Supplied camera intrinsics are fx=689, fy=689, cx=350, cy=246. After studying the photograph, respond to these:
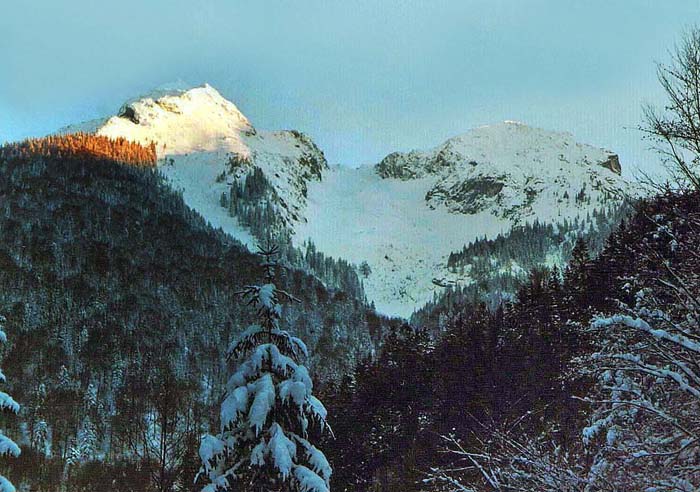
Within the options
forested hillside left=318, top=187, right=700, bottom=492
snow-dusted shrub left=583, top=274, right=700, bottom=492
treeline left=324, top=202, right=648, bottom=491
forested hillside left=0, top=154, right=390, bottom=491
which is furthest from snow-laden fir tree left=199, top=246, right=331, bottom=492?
forested hillside left=0, top=154, right=390, bottom=491

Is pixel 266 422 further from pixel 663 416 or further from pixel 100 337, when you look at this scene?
pixel 100 337

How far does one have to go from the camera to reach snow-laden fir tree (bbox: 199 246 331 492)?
12.5 meters

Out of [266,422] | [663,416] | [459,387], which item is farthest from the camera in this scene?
[459,387]

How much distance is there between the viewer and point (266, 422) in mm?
13039

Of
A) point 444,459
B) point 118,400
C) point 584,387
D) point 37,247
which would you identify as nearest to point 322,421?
point 584,387

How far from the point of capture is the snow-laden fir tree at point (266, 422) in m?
12.5

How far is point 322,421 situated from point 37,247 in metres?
184

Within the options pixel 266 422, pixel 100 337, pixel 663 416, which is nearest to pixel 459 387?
pixel 266 422

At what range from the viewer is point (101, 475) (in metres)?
98.7

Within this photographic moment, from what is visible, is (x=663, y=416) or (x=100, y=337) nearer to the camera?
(x=663, y=416)

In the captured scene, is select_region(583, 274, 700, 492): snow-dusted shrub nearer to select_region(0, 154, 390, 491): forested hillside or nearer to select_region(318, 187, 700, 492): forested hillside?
select_region(318, 187, 700, 492): forested hillside

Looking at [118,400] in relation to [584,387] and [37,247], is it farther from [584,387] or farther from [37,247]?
[584,387]

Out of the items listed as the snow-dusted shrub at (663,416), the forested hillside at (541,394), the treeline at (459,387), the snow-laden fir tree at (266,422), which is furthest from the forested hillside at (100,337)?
the snow-dusted shrub at (663,416)

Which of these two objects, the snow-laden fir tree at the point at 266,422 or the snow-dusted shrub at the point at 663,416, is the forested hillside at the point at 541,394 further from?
the snow-laden fir tree at the point at 266,422
